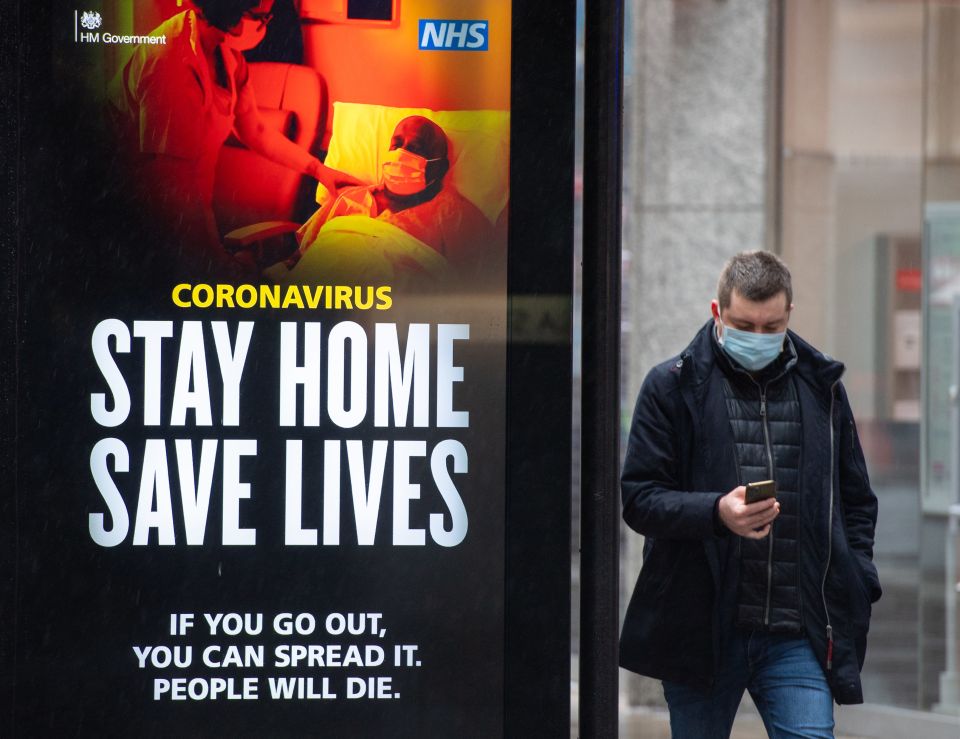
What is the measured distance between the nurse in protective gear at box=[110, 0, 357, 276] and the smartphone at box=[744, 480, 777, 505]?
4.20ft

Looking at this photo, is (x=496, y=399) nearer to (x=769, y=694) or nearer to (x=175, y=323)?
(x=175, y=323)

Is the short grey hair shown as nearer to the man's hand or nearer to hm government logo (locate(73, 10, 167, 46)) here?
the man's hand

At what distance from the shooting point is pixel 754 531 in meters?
3.24

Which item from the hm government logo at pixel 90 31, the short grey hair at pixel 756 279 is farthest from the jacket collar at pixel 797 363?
the hm government logo at pixel 90 31

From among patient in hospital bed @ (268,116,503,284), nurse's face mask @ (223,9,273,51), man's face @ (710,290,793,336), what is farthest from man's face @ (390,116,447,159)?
man's face @ (710,290,793,336)

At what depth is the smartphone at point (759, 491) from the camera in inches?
124

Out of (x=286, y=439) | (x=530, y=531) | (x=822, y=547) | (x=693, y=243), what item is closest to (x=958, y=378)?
(x=693, y=243)

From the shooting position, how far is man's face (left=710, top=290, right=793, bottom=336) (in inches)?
135

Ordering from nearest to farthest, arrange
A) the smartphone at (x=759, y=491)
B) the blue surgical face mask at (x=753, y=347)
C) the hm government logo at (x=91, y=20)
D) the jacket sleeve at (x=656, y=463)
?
the hm government logo at (x=91, y=20), the smartphone at (x=759, y=491), the jacket sleeve at (x=656, y=463), the blue surgical face mask at (x=753, y=347)

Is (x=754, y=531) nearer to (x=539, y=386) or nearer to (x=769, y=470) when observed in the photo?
(x=769, y=470)

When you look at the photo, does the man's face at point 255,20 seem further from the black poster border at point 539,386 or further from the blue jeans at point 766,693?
the blue jeans at point 766,693

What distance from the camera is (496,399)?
318 cm

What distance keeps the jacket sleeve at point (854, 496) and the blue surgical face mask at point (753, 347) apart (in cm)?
26

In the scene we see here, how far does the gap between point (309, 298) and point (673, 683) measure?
1.41 metres
